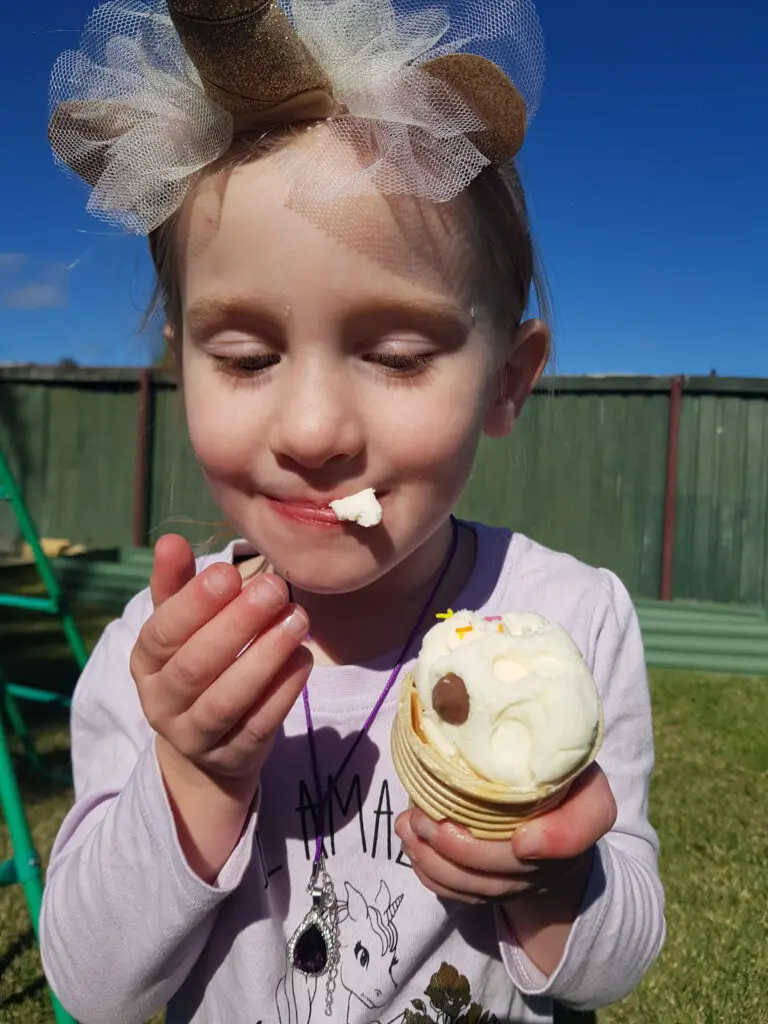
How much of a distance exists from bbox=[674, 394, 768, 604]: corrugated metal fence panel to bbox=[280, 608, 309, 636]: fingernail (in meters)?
8.15

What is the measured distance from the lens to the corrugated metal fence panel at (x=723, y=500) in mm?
8492

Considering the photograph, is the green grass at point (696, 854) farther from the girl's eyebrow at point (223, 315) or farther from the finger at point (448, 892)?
the girl's eyebrow at point (223, 315)

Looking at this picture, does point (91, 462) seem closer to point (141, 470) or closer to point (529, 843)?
point (141, 470)

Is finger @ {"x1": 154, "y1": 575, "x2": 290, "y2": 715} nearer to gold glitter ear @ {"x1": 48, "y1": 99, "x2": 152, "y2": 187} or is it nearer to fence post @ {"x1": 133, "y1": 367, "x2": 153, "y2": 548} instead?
gold glitter ear @ {"x1": 48, "y1": 99, "x2": 152, "y2": 187}

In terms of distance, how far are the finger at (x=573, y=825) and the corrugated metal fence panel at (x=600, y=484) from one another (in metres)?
7.54

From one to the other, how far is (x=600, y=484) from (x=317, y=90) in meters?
8.09

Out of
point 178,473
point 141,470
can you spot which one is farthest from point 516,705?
point 141,470

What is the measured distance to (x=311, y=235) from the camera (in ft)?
3.88

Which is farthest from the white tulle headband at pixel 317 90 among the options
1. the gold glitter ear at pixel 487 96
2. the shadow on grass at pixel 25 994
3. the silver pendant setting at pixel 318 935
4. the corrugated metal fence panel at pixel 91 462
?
the corrugated metal fence panel at pixel 91 462

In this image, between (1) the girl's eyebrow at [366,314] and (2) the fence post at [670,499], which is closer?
(1) the girl's eyebrow at [366,314]

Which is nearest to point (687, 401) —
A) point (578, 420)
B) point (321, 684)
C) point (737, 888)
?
point (578, 420)

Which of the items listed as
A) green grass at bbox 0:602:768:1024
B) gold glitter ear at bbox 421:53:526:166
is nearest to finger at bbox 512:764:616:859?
gold glitter ear at bbox 421:53:526:166

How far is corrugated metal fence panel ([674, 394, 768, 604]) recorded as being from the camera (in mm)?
8492

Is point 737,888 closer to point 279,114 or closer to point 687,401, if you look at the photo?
point 279,114
